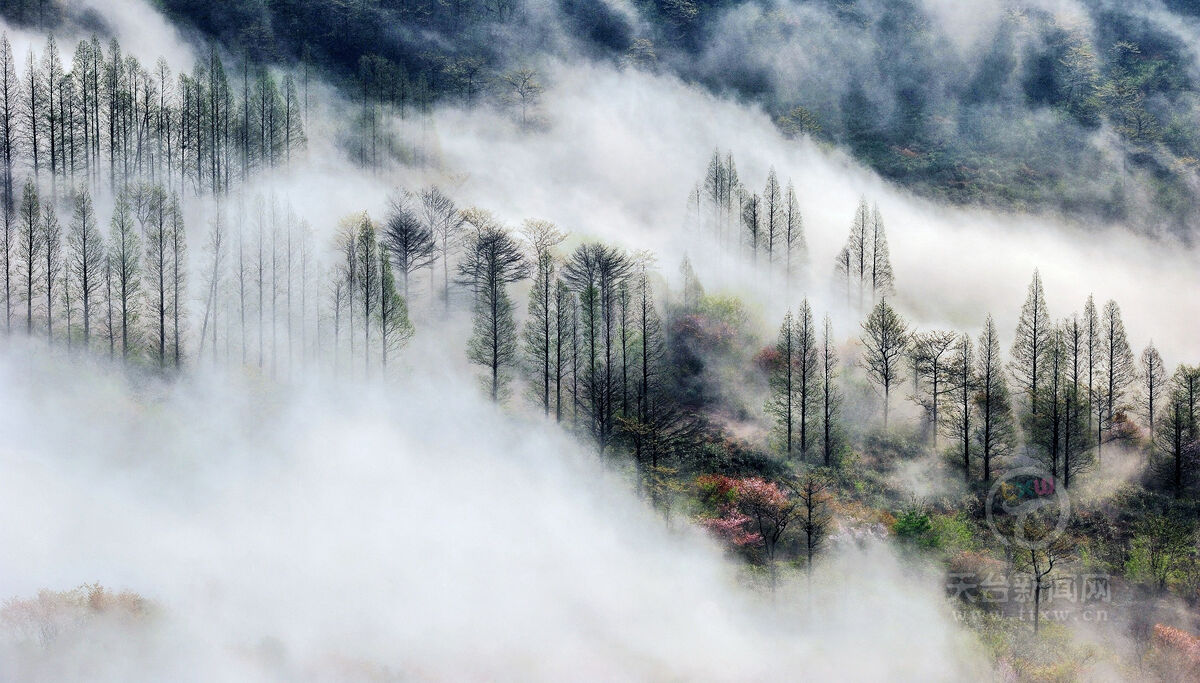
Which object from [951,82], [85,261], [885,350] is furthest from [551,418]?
[951,82]

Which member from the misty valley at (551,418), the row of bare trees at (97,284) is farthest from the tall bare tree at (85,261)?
the misty valley at (551,418)

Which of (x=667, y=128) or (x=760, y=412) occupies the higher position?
(x=667, y=128)

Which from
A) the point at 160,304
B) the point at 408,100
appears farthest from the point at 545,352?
the point at 408,100

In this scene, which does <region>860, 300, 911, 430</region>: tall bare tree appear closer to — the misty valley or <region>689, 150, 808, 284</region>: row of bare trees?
the misty valley

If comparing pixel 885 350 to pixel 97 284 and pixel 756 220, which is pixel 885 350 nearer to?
pixel 756 220

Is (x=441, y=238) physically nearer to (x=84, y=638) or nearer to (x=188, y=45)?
(x=84, y=638)

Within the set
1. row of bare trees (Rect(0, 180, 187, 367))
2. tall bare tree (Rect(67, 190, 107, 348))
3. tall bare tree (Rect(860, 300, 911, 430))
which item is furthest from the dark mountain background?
tall bare tree (Rect(67, 190, 107, 348))
